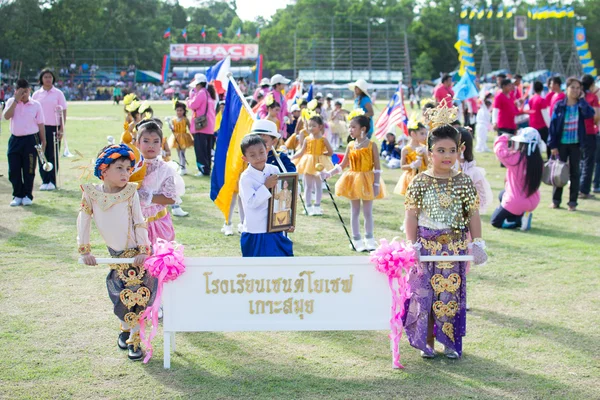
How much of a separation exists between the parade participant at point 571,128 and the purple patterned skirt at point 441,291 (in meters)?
7.28

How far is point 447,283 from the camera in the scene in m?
5.46

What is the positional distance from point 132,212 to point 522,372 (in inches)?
123

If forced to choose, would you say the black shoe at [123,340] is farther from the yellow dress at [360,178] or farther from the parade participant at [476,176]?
the parade participant at [476,176]

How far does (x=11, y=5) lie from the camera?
234ft

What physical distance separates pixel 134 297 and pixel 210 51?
76154 mm

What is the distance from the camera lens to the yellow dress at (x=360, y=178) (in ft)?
29.8

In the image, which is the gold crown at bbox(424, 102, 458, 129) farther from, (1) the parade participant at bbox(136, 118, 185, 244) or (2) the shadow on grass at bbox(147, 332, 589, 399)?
(1) the parade participant at bbox(136, 118, 185, 244)

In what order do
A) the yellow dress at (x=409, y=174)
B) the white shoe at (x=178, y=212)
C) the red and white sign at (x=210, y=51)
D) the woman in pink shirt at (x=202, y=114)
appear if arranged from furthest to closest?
1. the red and white sign at (x=210, y=51)
2. the woman in pink shirt at (x=202, y=114)
3. the white shoe at (x=178, y=212)
4. the yellow dress at (x=409, y=174)

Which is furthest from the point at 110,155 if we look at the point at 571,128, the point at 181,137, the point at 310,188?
the point at 181,137

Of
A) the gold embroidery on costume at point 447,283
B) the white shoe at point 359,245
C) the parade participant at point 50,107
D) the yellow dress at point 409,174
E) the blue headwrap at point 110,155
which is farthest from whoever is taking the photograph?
Answer: the parade participant at point 50,107

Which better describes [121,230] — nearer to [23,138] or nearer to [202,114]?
[23,138]

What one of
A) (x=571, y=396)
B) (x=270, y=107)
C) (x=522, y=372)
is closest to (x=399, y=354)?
(x=522, y=372)

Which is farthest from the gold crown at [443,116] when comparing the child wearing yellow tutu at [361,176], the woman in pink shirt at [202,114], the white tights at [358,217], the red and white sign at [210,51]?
the red and white sign at [210,51]

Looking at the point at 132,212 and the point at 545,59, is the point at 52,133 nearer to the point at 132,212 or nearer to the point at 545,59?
the point at 132,212
